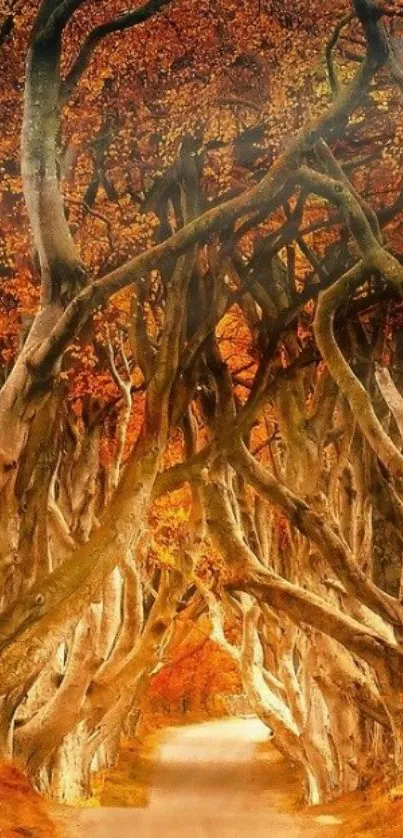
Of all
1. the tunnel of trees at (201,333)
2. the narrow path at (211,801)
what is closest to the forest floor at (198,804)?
the narrow path at (211,801)

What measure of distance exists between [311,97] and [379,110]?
0.60 meters

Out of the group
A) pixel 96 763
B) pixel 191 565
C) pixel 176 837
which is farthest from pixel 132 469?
pixel 96 763

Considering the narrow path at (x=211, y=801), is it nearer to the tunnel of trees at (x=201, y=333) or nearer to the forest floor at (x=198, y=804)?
the forest floor at (x=198, y=804)

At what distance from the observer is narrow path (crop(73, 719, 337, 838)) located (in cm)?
1148

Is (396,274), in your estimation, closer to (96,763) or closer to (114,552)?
(114,552)

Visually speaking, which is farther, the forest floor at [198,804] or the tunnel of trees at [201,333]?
the forest floor at [198,804]

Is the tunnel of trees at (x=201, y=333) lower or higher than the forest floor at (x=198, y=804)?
higher

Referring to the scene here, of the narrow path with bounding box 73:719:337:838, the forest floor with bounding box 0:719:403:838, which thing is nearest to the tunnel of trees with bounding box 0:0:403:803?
the forest floor with bounding box 0:719:403:838

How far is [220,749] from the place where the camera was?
25500 mm

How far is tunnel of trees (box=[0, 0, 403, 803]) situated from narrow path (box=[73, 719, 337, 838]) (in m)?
0.88

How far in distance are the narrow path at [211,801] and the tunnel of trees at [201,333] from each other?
0.88m

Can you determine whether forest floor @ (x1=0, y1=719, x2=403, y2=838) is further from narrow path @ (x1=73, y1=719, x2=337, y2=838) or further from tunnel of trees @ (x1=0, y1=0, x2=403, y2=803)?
tunnel of trees @ (x1=0, y1=0, x2=403, y2=803)

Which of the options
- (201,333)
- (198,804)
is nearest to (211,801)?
(198,804)

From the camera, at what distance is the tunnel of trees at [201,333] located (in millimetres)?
8461
